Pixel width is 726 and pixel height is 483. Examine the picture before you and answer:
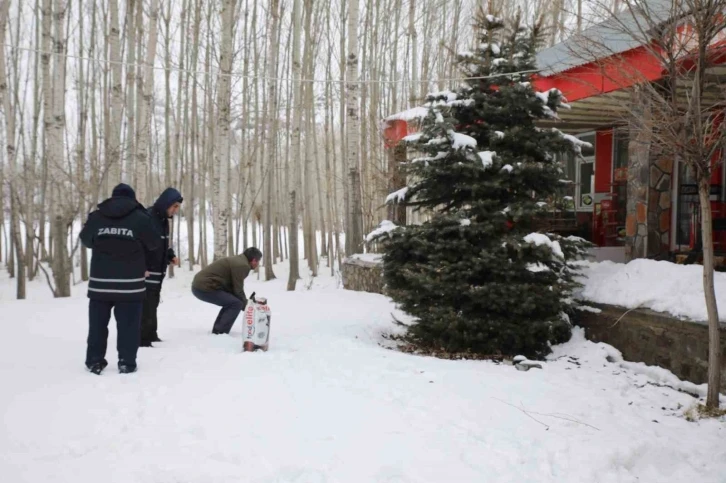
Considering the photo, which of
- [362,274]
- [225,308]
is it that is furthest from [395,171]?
[225,308]

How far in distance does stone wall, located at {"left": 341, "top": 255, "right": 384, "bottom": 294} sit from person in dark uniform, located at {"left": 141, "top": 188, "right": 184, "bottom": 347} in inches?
206

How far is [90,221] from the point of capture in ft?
15.7

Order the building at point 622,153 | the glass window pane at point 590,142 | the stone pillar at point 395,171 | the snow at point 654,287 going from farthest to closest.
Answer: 1. the glass window pane at point 590,142
2. the stone pillar at point 395,171
3. the snow at point 654,287
4. the building at point 622,153

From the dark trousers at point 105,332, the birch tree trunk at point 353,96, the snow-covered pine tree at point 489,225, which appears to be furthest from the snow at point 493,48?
the birch tree trunk at point 353,96

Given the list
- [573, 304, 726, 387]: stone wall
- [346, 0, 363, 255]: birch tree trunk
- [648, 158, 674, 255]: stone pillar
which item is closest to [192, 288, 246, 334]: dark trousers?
[573, 304, 726, 387]: stone wall

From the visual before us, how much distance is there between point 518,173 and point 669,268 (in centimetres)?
185

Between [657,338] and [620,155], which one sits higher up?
[620,155]

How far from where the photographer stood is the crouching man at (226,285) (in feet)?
22.1

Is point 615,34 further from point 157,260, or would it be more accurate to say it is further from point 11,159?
point 11,159

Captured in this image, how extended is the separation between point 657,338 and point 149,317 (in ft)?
17.1

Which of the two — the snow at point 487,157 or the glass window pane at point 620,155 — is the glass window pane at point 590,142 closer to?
the glass window pane at point 620,155

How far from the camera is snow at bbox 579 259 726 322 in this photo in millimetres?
5246

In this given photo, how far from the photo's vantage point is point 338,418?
3902 millimetres

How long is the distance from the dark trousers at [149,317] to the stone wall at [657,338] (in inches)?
191
